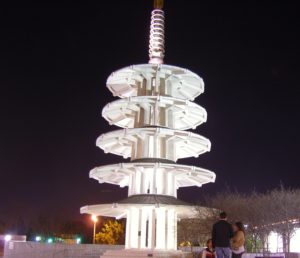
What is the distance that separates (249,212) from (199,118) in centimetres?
1186

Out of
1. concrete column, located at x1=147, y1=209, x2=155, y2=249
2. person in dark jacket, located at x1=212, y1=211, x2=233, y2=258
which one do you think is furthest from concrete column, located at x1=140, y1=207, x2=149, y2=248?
person in dark jacket, located at x1=212, y1=211, x2=233, y2=258

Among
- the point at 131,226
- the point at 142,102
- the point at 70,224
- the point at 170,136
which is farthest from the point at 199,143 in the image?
the point at 70,224

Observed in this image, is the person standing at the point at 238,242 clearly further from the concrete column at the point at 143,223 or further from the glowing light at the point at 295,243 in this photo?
the glowing light at the point at 295,243

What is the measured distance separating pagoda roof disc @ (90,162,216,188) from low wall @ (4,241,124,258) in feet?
29.4

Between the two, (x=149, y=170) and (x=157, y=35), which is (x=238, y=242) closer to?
(x=149, y=170)

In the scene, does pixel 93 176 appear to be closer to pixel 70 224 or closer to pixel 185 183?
pixel 185 183

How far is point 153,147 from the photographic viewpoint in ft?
142

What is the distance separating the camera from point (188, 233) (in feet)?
175

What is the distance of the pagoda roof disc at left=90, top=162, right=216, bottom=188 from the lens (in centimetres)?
4084

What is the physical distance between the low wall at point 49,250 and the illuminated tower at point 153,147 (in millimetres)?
7862

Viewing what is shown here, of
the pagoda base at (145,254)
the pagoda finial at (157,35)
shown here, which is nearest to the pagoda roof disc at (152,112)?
the pagoda finial at (157,35)

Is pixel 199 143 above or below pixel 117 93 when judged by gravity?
below

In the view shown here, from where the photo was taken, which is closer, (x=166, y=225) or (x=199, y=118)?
(x=166, y=225)

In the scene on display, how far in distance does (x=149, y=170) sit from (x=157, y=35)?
16.5m
